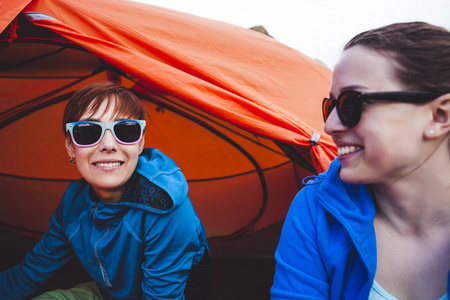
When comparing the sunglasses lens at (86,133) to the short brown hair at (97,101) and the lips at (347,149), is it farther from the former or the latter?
the lips at (347,149)

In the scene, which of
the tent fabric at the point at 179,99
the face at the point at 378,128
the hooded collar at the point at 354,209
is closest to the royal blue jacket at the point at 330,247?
the hooded collar at the point at 354,209

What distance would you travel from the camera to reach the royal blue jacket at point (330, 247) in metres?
0.75

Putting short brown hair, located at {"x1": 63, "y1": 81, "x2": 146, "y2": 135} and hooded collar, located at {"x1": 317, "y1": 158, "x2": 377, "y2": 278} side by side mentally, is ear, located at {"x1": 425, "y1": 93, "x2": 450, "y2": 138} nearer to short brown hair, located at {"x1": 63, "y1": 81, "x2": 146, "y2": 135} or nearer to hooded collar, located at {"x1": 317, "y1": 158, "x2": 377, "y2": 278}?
hooded collar, located at {"x1": 317, "y1": 158, "x2": 377, "y2": 278}

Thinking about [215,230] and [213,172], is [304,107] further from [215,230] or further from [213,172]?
[215,230]

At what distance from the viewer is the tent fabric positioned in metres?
1.30

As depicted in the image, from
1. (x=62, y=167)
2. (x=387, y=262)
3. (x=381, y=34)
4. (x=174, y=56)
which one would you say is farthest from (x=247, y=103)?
(x=62, y=167)

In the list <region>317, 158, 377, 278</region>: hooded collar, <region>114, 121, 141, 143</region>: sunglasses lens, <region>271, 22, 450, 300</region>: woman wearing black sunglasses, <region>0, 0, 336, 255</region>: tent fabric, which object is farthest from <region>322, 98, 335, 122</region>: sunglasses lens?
<region>114, 121, 141, 143</region>: sunglasses lens

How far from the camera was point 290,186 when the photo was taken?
7.64ft

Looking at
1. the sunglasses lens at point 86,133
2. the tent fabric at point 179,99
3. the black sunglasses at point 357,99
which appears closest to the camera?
the black sunglasses at point 357,99

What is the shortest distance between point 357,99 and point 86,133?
82cm

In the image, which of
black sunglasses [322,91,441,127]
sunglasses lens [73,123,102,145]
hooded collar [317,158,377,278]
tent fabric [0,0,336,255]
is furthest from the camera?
tent fabric [0,0,336,255]

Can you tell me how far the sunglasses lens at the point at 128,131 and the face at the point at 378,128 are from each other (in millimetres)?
673

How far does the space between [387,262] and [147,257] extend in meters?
0.73

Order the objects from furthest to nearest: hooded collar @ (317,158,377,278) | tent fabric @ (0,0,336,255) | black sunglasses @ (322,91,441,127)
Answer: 1. tent fabric @ (0,0,336,255)
2. hooded collar @ (317,158,377,278)
3. black sunglasses @ (322,91,441,127)
